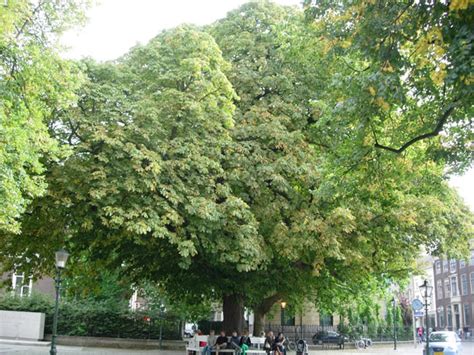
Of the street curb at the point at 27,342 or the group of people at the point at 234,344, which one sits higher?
the group of people at the point at 234,344

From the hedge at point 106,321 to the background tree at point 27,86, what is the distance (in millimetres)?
22122

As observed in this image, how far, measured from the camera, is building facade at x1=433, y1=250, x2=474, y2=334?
2800 inches

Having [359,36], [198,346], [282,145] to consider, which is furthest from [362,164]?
[198,346]

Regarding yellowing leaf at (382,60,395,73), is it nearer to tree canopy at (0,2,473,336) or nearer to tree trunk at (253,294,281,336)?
tree canopy at (0,2,473,336)

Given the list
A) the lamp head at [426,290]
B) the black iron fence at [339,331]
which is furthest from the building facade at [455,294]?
the lamp head at [426,290]

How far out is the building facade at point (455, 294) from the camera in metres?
71.1

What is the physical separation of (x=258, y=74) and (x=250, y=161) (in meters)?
4.36

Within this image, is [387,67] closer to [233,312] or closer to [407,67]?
[407,67]

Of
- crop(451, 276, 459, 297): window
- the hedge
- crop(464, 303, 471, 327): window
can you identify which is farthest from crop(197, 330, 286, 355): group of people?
crop(451, 276, 459, 297): window

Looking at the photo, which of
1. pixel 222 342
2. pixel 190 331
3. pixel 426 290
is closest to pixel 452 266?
pixel 190 331

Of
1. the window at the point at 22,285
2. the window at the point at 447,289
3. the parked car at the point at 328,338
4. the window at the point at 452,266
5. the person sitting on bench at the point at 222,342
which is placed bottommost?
the parked car at the point at 328,338

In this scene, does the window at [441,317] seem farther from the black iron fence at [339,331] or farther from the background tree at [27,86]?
the background tree at [27,86]

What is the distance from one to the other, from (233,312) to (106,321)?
13.2m

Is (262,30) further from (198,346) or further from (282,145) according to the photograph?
(198,346)
